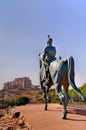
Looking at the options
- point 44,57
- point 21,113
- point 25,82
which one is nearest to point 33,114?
point 21,113

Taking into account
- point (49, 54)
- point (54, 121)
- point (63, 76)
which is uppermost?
point (49, 54)

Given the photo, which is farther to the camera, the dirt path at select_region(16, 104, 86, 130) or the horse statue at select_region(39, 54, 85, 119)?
the horse statue at select_region(39, 54, 85, 119)

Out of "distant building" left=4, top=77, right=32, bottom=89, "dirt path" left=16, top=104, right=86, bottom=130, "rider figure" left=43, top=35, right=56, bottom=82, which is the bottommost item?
"dirt path" left=16, top=104, right=86, bottom=130

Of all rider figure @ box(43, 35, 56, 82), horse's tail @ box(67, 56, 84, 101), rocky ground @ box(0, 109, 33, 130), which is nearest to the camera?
rocky ground @ box(0, 109, 33, 130)

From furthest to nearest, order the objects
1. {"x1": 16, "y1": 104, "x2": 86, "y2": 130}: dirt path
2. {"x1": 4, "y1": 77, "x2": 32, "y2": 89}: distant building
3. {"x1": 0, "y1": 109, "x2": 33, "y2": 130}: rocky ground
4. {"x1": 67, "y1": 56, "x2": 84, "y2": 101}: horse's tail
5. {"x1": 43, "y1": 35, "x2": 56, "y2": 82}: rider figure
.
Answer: {"x1": 4, "y1": 77, "x2": 32, "y2": 89}: distant building, {"x1": 43, "y1": 35, "x2": 56, "y2": 82}: rider figure, {"x1": 67, "y1": 56, "x2": 84, "y2": 101}: horse's tail, {"x1": 0, "y1": 109, "x2": 33, "y2": 130}: rocky ground, {"x1": 16, "y1": 104, "x2": 86, "y2": 130}: dirt path

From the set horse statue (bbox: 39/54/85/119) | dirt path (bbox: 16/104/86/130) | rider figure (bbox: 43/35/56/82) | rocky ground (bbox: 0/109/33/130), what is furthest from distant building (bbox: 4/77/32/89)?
horse statue (bbox: 39/54/85/119)

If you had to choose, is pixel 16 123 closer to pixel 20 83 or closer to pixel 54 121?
pixel 54 121

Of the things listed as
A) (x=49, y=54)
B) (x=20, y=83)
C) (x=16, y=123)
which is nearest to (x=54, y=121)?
(x=16, y=123)

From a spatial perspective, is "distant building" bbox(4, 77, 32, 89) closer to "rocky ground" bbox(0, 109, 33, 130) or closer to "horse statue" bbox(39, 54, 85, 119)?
"rocky ground" bbox(0, 109, 33, 130)

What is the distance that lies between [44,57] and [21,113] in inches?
89.7

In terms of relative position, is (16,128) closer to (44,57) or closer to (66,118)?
(66,118)

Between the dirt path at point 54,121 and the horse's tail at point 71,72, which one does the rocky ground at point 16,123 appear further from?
the horse's tail at point 71,72

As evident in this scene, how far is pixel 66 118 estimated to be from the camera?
1016 centimetres

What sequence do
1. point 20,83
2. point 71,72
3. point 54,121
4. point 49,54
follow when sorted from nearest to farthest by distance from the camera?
point 54,121
point 71,72
point 49,54
point 20,83
